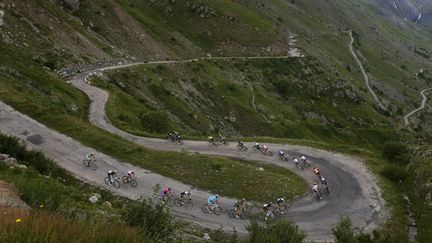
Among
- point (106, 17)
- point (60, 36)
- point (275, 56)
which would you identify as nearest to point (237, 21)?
point (275, 56)

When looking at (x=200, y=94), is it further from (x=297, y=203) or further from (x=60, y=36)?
(x=297, y=203)

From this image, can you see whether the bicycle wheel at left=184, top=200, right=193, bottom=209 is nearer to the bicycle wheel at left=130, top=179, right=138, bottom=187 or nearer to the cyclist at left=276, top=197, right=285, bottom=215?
the bicycle wheel at left=130, top=179, right=138, bottom=187

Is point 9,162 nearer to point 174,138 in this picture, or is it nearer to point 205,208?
point 205,208

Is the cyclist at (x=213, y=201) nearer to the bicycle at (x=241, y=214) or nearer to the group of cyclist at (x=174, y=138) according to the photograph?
the bicycle at (x=241, y=214)

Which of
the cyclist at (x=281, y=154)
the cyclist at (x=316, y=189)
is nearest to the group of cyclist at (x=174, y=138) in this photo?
the cyclist at (x=281, y=154)

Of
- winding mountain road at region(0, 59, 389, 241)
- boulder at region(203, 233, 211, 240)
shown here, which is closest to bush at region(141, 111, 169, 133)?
winding mountain road at region(0, 59, 389, 241)

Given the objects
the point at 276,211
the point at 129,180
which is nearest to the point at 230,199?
the point at 276,211
